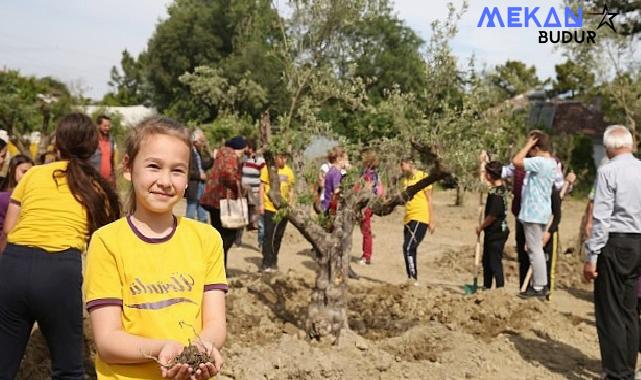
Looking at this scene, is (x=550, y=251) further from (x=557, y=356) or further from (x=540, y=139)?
(x=557, y=356)

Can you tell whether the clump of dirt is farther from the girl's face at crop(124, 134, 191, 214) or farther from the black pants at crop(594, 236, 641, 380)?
the black pants at crop(594, 236, 641, 380)

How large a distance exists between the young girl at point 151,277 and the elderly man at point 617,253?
3516 mm

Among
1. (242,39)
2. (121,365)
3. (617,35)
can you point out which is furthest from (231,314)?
(242,39)

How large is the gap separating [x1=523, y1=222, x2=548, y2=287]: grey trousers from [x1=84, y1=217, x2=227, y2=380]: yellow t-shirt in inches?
230

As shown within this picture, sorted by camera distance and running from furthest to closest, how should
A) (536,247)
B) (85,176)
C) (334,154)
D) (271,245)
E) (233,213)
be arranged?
(271,245) → (233,213) → (536,247) → (334,154) → (85,176)

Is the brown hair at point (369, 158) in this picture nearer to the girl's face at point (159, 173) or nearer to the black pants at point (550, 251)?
the black pants at point (550, 251)

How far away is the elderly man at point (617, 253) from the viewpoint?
15.7ft

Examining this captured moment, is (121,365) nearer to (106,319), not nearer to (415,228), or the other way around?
(106,319)

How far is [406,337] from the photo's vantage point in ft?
18.7

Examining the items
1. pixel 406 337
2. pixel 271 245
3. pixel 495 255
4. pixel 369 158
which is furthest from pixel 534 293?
pixel 271 245

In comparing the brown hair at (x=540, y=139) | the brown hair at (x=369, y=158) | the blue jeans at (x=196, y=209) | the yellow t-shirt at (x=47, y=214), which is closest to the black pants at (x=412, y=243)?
the brown hair at (x=540, y=139)

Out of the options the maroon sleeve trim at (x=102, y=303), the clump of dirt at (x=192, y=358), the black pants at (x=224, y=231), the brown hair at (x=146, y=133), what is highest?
the brown hair at (x=146, y=133)

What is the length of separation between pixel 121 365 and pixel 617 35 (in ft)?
64.3

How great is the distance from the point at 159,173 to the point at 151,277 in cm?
35
